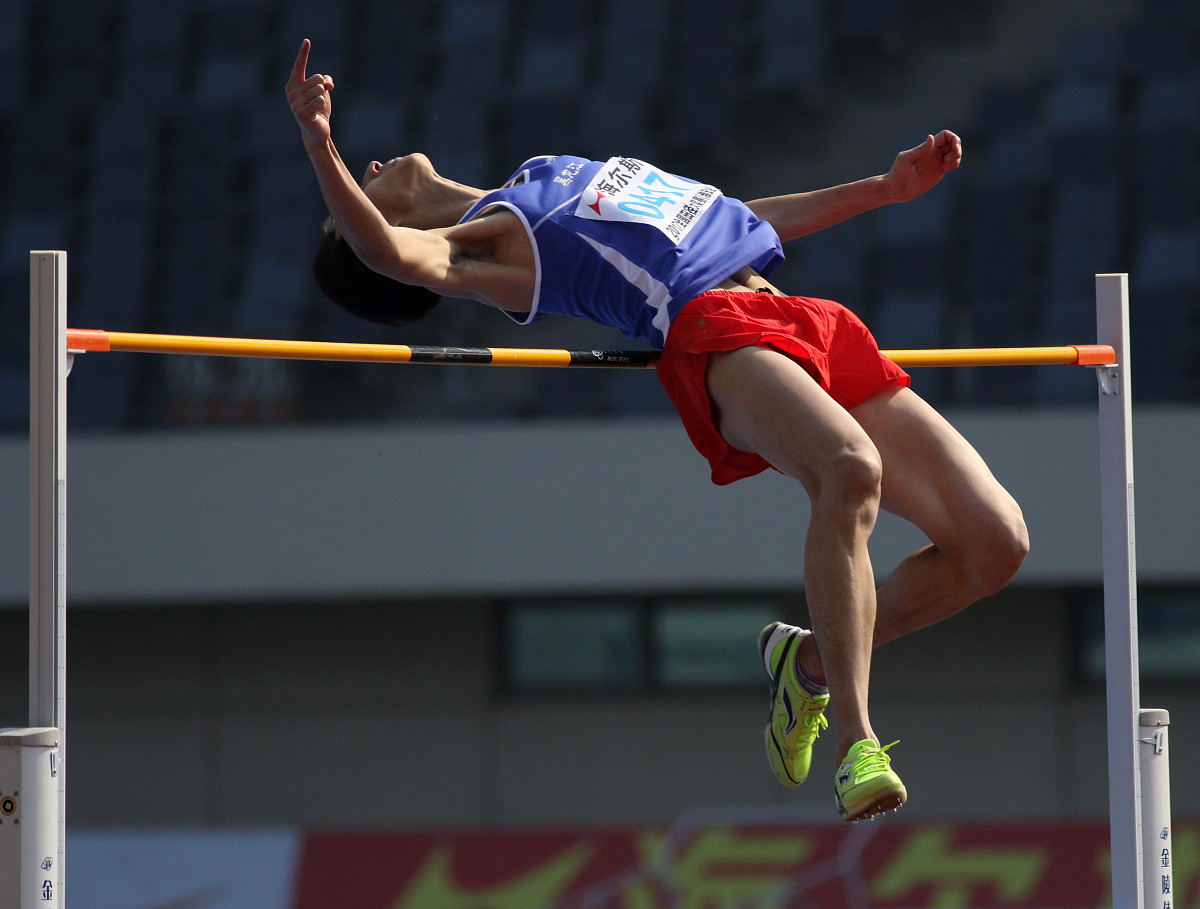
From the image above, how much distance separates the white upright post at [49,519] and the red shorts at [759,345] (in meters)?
0.83

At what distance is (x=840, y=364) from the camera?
2.13 metres

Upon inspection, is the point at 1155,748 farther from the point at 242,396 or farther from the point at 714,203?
the point at 242,396

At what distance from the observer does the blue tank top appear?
6.96 ft

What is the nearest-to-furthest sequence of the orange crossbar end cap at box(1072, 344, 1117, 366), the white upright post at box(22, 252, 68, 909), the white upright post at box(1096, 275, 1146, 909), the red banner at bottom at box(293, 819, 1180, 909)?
the white upright post at box(22, 252, 68, 909)
the white upright post at box(1096, 275, 1146, 909)
the orange crossbar end cap at box(1072, 344, 1117, 366)
the red banner at bottom at box(293, 819, 1180, 909)

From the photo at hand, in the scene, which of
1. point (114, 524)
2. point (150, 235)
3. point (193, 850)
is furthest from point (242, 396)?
point (193, 850)

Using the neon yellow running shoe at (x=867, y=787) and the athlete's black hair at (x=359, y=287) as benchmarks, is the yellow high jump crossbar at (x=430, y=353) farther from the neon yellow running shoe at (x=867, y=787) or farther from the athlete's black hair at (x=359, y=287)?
the neon yellow running shoe at (x=867, y=787)

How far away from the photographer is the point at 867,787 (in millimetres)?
1759

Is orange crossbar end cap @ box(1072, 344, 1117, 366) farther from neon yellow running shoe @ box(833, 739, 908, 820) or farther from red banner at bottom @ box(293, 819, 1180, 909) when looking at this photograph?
red banner at bottom @ box(293, 819, 1180, 909)

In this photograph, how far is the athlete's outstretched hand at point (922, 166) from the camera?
2273 millimetres

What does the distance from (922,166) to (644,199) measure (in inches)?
18.6

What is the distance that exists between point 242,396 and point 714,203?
4.30m

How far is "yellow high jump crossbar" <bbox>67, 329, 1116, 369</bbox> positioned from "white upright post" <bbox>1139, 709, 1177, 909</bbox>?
567mm

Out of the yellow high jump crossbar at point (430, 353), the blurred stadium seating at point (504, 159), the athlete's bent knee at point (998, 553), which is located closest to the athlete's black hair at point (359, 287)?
the yellow high jump crossbar at point (430, 353)

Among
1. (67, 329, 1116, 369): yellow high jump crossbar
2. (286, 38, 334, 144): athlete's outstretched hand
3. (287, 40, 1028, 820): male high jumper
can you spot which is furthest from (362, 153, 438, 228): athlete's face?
(286, 38, 334, 144): athlete's outstretched hand
